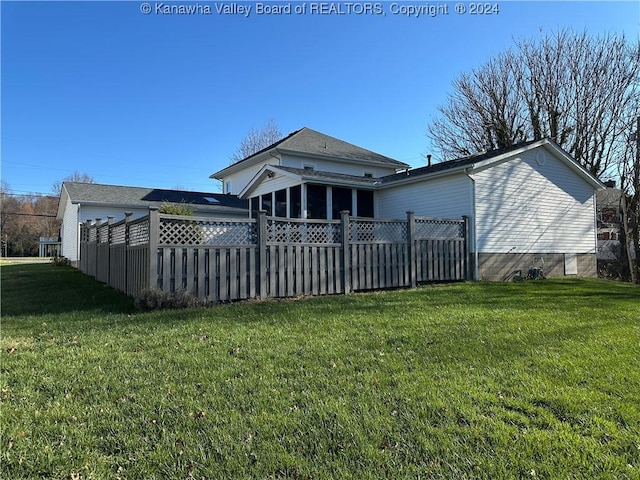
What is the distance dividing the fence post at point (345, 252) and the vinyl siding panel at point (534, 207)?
4.70 metres

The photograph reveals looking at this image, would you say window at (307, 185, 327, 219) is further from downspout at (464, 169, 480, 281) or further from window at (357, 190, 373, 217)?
downspout at (464, 169, 480, 281)

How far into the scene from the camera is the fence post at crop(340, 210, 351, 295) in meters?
8.75

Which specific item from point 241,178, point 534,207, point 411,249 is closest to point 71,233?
point 241,178

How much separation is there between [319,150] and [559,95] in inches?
501

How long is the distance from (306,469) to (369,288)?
712cm

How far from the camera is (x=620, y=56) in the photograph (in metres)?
19.1

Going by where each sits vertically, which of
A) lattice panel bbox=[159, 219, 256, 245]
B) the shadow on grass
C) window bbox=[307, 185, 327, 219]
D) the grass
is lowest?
the grass

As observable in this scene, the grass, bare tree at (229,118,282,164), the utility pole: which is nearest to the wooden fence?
the grass

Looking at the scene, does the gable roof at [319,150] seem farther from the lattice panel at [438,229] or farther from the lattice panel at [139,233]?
the lattice panel at [139,233]

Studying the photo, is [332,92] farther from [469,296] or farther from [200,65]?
[469,296]

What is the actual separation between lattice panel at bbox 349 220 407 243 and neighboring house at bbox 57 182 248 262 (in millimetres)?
10536

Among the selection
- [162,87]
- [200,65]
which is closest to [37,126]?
[162,87]

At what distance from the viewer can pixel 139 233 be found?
7.63 metres

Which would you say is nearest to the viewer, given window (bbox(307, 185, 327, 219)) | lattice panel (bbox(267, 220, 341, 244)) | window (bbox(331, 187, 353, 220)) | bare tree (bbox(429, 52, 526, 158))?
lattice panel (bbox(267, 220, 341, 244))
